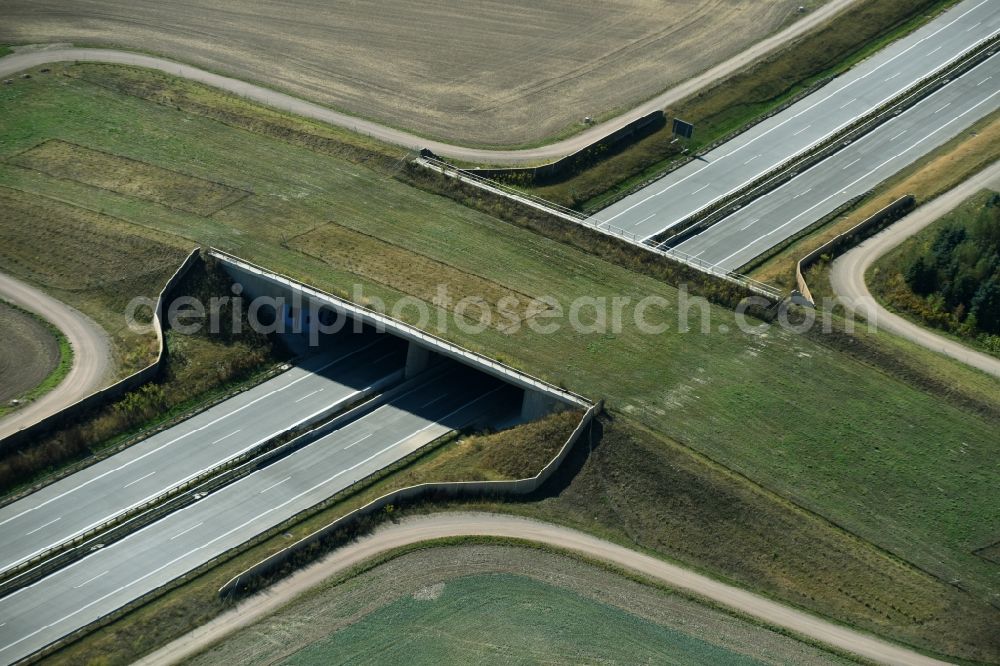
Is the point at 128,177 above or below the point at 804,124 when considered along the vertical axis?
below

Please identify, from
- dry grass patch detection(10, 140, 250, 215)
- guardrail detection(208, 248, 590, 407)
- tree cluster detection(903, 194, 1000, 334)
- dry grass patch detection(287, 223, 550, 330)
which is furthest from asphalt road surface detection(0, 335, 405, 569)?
tree cluster detection(903, 194, 1000, 334)

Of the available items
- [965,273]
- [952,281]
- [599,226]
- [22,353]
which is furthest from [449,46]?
[965,273]

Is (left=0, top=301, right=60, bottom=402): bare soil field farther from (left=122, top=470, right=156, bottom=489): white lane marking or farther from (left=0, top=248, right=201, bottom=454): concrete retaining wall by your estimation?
(left=122, top=470, right=156, bottom=489): white lane marking

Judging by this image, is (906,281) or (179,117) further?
(179,117)

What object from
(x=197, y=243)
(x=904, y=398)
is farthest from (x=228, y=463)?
(x=904, y=398)

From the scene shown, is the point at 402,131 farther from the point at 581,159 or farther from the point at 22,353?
the point at 22,353

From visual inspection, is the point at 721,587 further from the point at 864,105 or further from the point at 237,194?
the point at 864,105

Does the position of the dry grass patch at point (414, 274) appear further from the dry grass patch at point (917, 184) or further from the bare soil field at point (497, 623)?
the bare soil field at point (497, 623)

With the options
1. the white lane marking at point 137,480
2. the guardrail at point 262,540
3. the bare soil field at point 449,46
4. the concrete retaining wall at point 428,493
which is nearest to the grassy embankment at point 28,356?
the white lane marking at point 137,480
